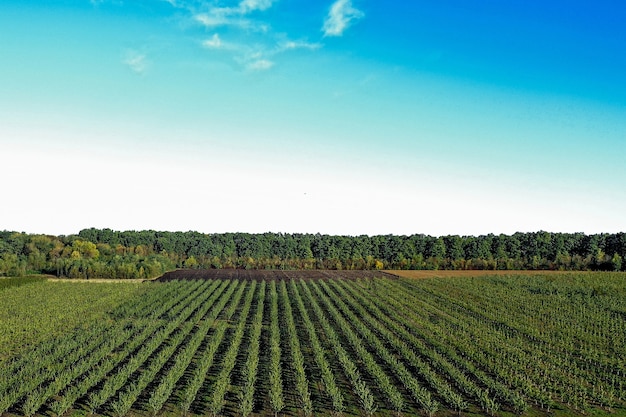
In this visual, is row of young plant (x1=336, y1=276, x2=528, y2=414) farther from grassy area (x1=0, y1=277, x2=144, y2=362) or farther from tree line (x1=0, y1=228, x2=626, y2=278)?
tree line (x1=0, y1=228, x2=626, y2=278)

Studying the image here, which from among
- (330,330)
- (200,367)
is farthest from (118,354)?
(330,330)

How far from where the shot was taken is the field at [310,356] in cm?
2138

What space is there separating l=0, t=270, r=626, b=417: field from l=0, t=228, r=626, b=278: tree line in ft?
186

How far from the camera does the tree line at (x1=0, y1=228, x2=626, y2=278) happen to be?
10969cm

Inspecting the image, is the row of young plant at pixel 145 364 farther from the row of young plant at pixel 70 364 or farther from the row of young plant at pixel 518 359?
the row of young plant at pixel 518 359

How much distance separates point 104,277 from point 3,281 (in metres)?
20.4

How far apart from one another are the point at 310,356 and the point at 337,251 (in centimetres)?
9664

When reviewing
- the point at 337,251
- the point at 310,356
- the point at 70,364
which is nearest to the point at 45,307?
the point at 70,364

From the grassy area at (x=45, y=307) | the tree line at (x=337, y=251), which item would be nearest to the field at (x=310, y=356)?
the grassy area at (x=45, y=307)

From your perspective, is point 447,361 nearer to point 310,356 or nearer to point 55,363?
point 310,356

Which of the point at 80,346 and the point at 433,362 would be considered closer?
the point at 433,362

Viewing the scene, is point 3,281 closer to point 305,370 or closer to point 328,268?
point 305,370

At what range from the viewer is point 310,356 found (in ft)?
96.5

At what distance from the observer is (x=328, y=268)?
11444 cm
